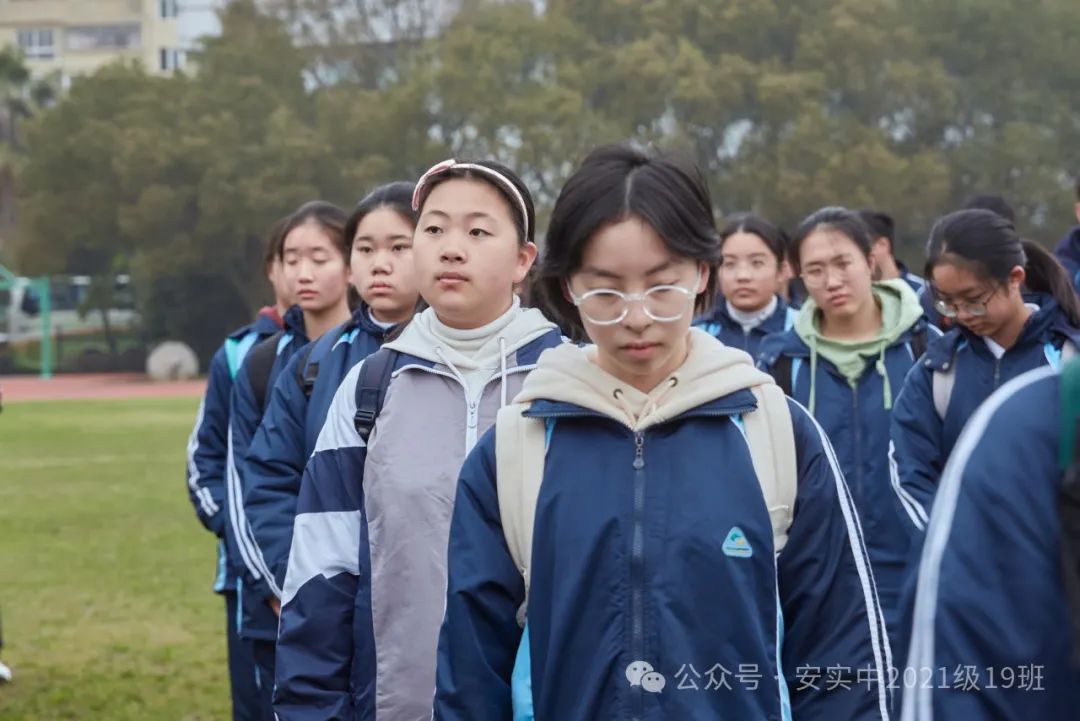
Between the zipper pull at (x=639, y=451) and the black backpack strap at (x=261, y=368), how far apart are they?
2.53 meters

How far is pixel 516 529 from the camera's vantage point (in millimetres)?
2555

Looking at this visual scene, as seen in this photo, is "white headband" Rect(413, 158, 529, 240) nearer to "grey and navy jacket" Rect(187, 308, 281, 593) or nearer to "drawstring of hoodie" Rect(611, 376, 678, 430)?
"drawstring of hoodie" Rect(611, 376, 678, 430)

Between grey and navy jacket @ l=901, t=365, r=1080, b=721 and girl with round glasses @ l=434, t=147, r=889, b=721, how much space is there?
0.70 m

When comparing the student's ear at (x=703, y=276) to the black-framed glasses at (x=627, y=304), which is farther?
the student's ear at (x=703, y=276)

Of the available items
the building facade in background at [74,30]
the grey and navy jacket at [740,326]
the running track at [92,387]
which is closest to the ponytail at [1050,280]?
the grey and navy jacket at [740,326]

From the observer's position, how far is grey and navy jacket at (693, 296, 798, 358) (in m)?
6.79

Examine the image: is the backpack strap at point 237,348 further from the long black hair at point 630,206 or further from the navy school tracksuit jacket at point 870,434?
the long black hair at point 630,206

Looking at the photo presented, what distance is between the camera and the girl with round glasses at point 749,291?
6805mm

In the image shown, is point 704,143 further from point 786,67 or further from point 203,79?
point 203,79

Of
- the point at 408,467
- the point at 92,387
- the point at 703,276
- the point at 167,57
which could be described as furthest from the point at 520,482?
the point at 167,57

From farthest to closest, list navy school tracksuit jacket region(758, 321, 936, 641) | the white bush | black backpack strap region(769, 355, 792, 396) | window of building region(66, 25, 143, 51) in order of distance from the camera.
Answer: window of building region(66, 25, 143, 51), the white bush, black backpack strap region(769, 355, 792, 396), navy school tracksuit jacket region(758, 321, 936, 641)

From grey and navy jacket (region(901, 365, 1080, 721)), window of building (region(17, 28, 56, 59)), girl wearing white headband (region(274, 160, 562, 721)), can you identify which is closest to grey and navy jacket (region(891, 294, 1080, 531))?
girl wearing white headband (region(274, 160, 562, 721))

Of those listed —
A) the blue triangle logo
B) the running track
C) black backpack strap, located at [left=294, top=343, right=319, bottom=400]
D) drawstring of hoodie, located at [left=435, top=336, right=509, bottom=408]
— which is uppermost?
drawstring of hoodie, located at [left=435, top=336, right=509, bottom=408]

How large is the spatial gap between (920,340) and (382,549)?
2937 mm
